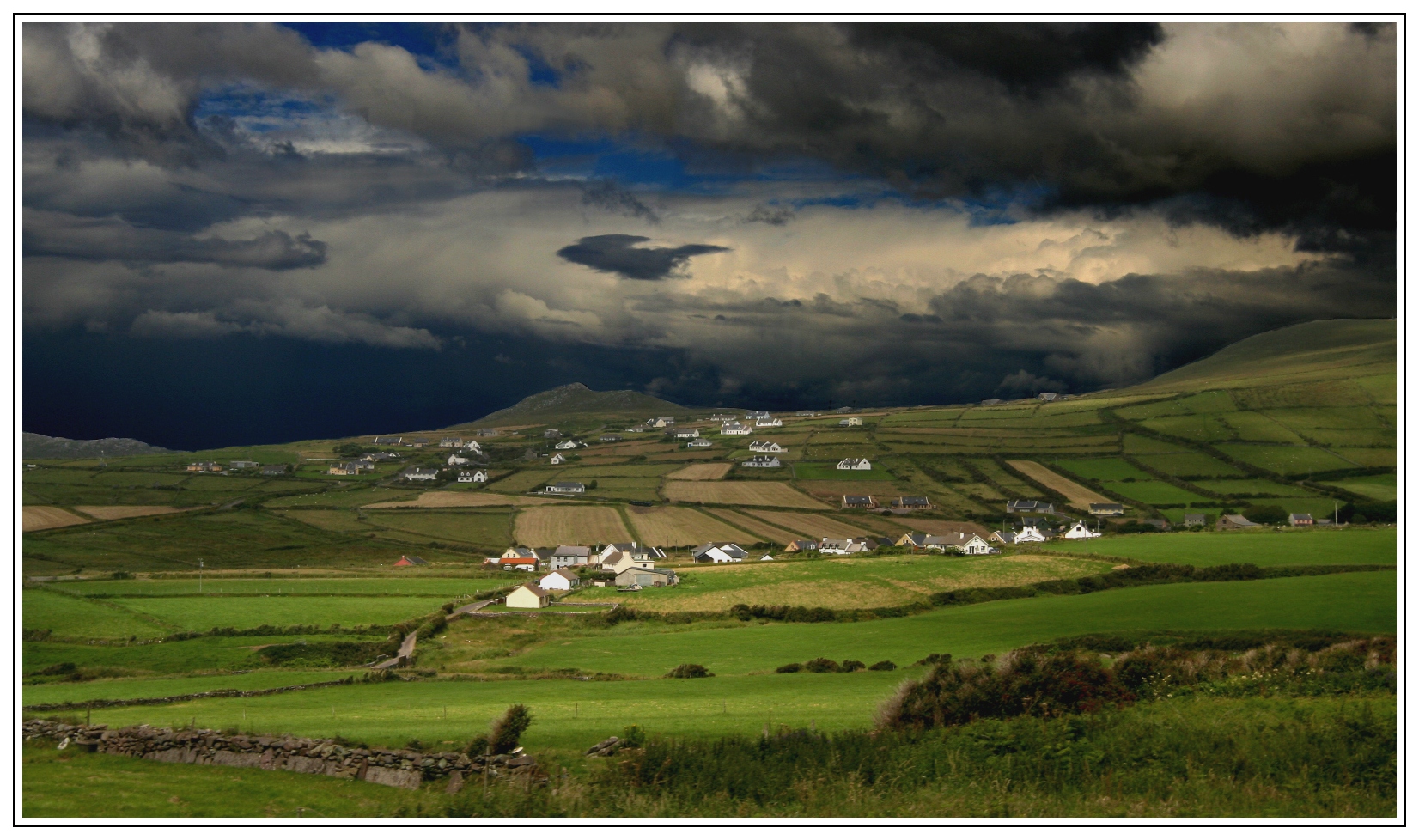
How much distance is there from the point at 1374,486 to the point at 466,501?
8454cm

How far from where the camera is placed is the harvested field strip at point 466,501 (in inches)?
3656

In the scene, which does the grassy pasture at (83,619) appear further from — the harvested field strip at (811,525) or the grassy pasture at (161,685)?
the harvested field strip at (811,525)

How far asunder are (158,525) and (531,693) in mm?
74361

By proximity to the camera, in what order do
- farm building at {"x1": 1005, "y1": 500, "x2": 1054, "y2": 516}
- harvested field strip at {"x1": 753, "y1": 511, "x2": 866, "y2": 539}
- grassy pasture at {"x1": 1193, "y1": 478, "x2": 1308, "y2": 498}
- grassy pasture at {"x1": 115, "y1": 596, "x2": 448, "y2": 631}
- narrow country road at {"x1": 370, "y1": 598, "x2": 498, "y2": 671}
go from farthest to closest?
harvested field strip at {"x1": 753, "y1": 511, "x2": 866, "y2": 539} < farm building at {"x1": 1005, "y1": 500, "x2": 1054, "y2": 516} < grassy pasture at {"x1": 1193, "y1": 478, "x2": 1308, "y2": 498} < grassy pasture at {"x1": 115, "y1": 596, "x2": 448, "y2": 631} < narrow country road at {"x1": 370, "y1": 598, "x2": 498, "y2": 671}

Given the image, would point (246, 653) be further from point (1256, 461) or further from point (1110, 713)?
point (1256, 461)

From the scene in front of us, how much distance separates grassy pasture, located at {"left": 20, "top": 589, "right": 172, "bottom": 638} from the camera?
38156 millimetres

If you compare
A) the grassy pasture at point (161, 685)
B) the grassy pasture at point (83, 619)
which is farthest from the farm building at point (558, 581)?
the grassy pasture at point (161, 685)

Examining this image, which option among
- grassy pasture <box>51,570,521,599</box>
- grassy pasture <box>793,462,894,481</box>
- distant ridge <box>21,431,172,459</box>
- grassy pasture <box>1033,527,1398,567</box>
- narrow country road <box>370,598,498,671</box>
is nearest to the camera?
narrow country road <box>370,598,498,671</box>

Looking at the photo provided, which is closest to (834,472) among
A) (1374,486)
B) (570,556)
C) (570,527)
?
(570,527)

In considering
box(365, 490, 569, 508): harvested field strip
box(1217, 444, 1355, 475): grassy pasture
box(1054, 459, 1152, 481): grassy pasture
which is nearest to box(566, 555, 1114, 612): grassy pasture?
box(1054, 459, 1152, 481): grassy pasture

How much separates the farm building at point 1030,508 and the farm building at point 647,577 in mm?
39052

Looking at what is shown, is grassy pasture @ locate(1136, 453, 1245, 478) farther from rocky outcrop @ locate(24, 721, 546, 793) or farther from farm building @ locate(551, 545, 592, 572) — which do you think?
rocky outcrop @ locate(24, 721, 546, 793)

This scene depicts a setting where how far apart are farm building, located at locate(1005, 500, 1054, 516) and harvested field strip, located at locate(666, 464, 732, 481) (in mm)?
35313
